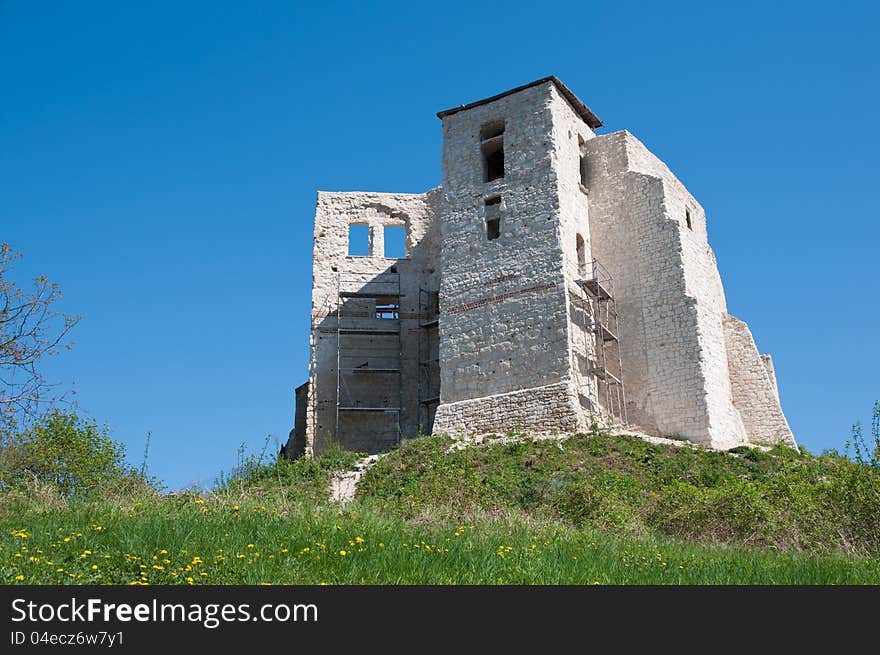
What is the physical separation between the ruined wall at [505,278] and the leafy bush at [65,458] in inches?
290

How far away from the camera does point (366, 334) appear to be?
2325cm

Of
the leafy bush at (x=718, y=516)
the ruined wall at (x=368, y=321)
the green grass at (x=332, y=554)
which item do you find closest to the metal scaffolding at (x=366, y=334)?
the ruined wall at (x=368, y=321)

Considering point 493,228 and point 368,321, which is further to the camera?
point 368,321

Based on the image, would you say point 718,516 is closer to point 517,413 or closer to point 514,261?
point 517,413

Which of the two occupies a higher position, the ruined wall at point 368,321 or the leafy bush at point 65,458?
the ruined wall at point 368,321

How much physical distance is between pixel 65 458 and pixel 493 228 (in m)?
10.9

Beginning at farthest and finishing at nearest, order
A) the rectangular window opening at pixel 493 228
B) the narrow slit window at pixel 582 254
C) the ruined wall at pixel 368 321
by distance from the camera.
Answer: the ruined wall at pixel 368 321
the rectangular window opening at pixel 493 228
the narrow slit window at pixel 582 254

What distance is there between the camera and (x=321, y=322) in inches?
916

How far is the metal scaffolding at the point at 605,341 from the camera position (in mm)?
20234

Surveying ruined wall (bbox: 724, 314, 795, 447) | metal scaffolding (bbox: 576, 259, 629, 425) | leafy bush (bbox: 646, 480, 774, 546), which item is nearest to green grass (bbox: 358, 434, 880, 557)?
leafy bush (bbox: 646, 480, 774, 546)

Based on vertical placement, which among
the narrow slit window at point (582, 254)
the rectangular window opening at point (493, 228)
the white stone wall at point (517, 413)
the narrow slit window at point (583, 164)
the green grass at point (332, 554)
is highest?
the narrow slit window at point (583, 164)

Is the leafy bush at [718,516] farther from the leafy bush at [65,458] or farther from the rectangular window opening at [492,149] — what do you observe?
the rectangular window opening at [492,149]

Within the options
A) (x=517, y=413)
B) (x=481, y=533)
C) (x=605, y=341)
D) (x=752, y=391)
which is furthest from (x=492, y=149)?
(x=481, y=533)
